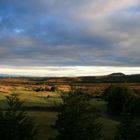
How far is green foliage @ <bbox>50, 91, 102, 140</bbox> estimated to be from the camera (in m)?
38.2

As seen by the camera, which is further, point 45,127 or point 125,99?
point 125,99

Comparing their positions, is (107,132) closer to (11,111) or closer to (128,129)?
(128,129)

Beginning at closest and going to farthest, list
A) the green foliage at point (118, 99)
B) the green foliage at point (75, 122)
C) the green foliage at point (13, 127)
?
the green foliage at point (13, 127)
the green foliage at point (75, 122)
the green foliage at point (118, 99)

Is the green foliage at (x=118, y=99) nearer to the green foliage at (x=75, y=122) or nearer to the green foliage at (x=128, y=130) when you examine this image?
the green foliage at (x=128, y=130)

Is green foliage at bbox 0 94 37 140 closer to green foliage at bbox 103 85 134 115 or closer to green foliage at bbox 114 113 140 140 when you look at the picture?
green foliage at bbox 114 113 140 140

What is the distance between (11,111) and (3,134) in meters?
2.82

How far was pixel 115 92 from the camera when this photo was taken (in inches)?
3573

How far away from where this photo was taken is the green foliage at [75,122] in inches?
1502

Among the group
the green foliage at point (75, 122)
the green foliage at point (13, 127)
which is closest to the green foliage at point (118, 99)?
the green foliage at point (75, 122)

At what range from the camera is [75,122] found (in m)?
38.7

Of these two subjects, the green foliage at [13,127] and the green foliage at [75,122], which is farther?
the green foliage at [75,122]

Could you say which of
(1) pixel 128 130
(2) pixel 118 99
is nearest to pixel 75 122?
(1) pixel 128 130

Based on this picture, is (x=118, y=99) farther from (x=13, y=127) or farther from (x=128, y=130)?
(x=13, y=127)

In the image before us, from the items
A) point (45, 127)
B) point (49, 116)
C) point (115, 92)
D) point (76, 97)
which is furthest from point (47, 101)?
point (76, 97)
